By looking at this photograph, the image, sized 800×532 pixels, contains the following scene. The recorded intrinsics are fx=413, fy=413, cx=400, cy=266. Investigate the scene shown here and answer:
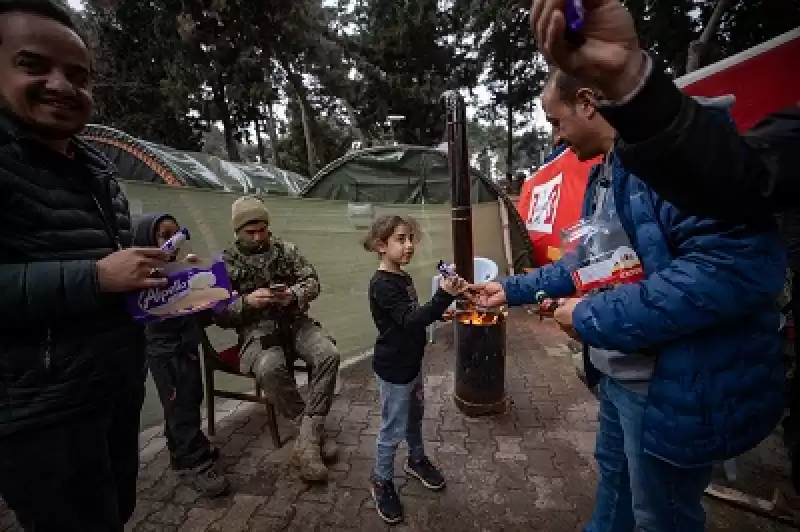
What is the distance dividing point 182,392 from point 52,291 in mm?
1633

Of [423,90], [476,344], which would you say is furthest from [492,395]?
[423,90]

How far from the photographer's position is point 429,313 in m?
Answer: 2.13

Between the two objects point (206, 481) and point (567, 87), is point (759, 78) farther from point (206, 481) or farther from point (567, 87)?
point (206, 481)

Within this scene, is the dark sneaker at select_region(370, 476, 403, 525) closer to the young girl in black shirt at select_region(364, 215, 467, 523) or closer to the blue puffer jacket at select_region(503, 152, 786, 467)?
the young girl in black shirt at select_region(364, 215, 467, 523)

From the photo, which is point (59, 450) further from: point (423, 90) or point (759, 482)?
point (423, 90)

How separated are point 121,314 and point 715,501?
3225mm

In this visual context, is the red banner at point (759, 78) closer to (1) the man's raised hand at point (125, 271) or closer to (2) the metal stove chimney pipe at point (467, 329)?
(2) the metal stove chimney pipe at point (467, 329)

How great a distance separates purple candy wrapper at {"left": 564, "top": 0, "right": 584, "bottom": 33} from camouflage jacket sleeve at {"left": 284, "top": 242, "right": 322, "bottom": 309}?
2.66 m

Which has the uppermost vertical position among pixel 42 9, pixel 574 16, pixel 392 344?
pixel 42 9

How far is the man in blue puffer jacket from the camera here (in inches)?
42.8

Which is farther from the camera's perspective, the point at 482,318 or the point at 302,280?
the point at 482,318

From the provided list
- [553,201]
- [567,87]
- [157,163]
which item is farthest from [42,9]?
[553,201]

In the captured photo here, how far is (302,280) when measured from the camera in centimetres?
320

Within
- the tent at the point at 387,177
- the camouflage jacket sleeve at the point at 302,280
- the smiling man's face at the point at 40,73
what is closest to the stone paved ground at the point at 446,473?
the camouflage jacket sleeve at the point at 302,280
